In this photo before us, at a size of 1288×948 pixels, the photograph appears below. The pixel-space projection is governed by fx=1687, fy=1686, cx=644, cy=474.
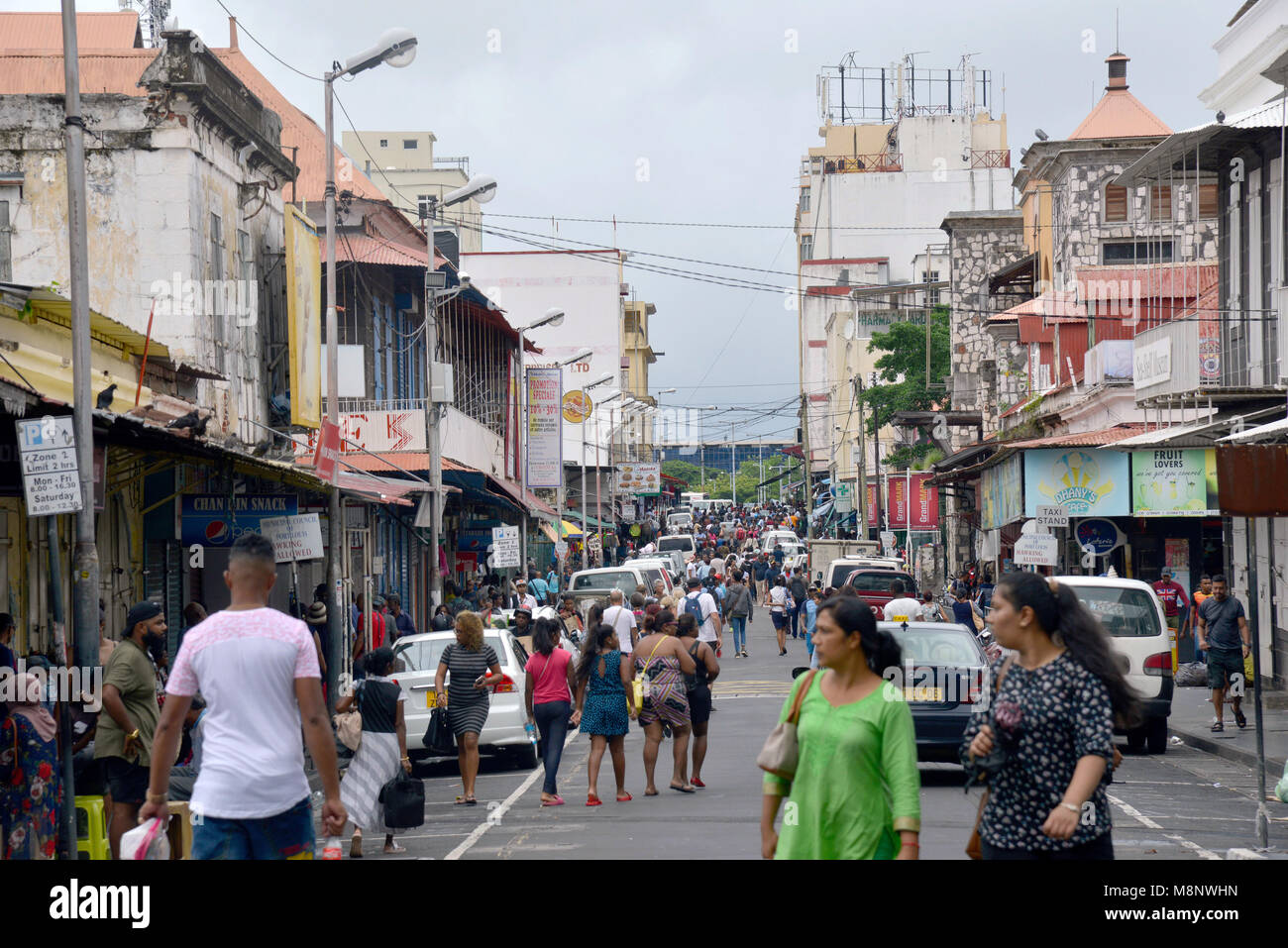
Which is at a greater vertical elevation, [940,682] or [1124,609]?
[1124,609]

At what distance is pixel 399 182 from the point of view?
114 meters

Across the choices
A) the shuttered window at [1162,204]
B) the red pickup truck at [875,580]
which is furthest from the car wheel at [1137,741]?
the shuttered window at [1162,204]

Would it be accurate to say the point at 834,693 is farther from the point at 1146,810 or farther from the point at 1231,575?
the point at 1231,575

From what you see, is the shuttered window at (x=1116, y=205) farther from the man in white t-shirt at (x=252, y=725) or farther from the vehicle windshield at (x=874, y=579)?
the man in white t-shirt at (x=252, y=725)

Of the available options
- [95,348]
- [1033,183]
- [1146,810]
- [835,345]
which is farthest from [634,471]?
[1146,810]

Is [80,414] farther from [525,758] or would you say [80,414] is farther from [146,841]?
[525,758]

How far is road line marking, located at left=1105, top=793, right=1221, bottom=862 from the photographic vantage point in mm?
11511

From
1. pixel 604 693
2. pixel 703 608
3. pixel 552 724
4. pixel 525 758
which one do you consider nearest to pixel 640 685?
pixel 604 693

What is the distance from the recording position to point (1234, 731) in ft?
67.2

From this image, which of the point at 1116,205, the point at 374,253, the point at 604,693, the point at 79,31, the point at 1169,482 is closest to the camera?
the point at 604,693

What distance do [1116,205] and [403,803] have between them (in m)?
33.7

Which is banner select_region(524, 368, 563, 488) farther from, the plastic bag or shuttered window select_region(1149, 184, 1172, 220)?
the plastic bag

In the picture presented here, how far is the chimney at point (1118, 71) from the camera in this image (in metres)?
43.0
